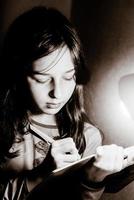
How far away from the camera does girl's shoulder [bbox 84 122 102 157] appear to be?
1707 millimetres

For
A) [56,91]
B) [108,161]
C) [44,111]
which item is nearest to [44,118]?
[44,111]

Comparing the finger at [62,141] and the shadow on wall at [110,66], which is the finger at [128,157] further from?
the finger at [62,141]

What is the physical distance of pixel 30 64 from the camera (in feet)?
5.49

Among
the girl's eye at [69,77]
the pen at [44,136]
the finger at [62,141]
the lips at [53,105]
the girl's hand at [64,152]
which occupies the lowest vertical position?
the girl's hand at [64,152]

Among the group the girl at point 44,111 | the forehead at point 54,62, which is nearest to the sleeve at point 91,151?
the girl at point 44,111

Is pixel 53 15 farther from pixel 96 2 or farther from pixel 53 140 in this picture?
pixel 53 140

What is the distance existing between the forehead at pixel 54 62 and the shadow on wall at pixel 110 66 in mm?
106

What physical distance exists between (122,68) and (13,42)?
1.45ft

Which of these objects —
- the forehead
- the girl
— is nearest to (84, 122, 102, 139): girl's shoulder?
the girl

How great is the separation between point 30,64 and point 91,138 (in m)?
0.38

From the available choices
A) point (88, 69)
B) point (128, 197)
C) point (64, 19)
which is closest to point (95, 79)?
point (88, 69)

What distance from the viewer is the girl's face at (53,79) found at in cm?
166

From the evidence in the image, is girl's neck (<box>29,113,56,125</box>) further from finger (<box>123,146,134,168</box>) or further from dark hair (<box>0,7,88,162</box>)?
finger (<box>123,146,134,168</box>)

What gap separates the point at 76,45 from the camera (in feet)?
5.57
